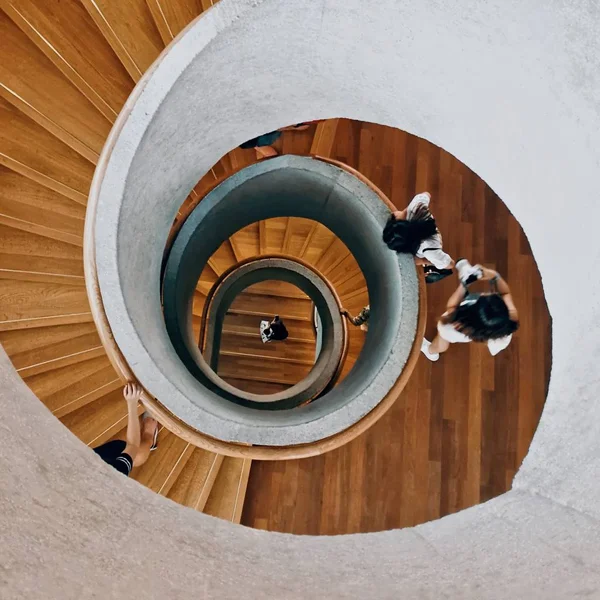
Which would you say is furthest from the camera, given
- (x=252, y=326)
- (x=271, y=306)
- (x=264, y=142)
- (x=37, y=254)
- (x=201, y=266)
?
(x=271, y=306)

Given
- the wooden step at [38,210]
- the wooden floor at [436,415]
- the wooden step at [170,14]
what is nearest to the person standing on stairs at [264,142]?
the wooden floor at [436,415]

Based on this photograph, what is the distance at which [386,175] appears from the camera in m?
4.14

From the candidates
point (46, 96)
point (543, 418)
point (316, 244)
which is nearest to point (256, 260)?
point (316, 244)

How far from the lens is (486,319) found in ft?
7.82

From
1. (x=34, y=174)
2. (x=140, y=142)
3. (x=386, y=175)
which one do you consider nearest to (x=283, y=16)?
(x=140, y=142)

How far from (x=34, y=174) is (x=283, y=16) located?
143 cm

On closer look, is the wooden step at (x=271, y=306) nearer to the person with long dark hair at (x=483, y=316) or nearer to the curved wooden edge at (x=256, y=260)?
the curved wooden edge at (x=256, y=260)

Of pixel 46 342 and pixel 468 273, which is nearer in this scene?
pixel 468 273

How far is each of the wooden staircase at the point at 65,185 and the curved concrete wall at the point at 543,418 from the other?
0.70 meters

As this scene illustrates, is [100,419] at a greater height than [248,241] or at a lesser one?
lesser

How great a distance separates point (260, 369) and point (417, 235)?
3287mm

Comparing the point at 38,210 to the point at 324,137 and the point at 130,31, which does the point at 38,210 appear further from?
the point at 324,137

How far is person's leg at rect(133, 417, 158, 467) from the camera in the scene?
2.71 metres

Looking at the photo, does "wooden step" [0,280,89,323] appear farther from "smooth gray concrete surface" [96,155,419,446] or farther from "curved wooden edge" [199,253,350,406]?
"curved wooden edge" [199,253,350,406]
